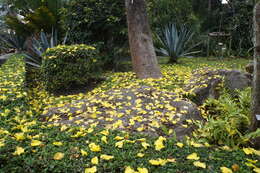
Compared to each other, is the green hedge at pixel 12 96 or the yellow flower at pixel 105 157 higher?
the green hedge at pixel 12 96

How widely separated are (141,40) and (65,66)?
5.83 ft

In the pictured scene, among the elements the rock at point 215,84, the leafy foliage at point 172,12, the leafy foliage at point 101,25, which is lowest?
the rock at point 215,84

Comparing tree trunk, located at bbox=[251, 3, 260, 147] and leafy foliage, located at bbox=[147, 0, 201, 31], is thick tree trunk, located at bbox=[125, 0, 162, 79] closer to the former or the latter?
tree trunk, located at bbox=[251, 3, 260, 147]

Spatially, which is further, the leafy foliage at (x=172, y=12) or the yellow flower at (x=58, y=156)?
the leafy foliage at (x=172, y=12)

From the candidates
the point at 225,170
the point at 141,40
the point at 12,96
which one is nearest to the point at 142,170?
the point at 225,170

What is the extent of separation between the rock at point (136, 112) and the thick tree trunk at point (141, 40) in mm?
1278

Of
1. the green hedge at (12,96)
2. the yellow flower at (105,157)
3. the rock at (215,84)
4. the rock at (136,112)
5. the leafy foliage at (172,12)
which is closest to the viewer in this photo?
the yellow flower at (105,157)

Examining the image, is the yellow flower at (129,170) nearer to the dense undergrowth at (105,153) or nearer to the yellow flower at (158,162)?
the dense undergrowth at (105,153)

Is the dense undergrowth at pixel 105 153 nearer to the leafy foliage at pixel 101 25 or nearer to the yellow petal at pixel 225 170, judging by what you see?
the yellow petal at pixel 225 170

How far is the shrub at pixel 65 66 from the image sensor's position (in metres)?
4.28

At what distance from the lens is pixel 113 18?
224 inches

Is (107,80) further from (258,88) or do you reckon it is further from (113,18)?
(258,88)

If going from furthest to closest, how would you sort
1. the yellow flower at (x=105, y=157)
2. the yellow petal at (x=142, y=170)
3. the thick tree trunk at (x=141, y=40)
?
the thick tree trunk at (x=141, y=40) < the yellow flower at (x=105, y=157) < the yellow petal at (x=142, y=170)

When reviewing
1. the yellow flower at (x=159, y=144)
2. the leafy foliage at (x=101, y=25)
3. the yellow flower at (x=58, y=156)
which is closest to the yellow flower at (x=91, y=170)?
the yellow flower at (x=58, y=156)
